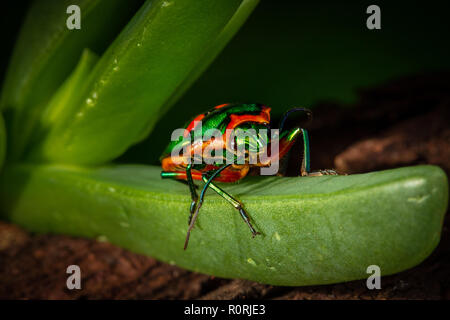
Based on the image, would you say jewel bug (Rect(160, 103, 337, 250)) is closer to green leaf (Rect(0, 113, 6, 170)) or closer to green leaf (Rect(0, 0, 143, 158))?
green leaf (Rect(0, 0, 143, 158))

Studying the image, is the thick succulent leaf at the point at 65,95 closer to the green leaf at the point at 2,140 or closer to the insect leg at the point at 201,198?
the green leaf at the point at 2,140

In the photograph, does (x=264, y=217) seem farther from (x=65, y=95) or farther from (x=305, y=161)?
(x=65, y=95)

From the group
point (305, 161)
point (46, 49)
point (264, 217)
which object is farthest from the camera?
point (46, 49)

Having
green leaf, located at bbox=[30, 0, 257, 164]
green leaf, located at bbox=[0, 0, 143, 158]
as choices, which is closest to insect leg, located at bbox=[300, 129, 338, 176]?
green leaf, located at bbox=[30, 0, 257, 164]

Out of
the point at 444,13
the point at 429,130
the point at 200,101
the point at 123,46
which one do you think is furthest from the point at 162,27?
the point at 444,13

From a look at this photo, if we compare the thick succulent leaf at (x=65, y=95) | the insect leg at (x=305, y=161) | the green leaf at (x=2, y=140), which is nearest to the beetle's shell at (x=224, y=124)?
the insect leg at (x=305, y=161)

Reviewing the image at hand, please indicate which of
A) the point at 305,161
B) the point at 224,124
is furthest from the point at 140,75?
the point at 305,161
